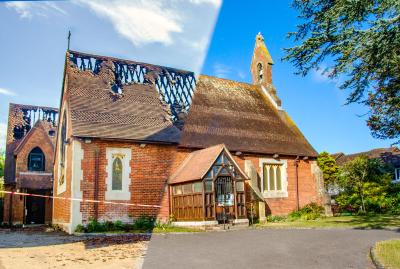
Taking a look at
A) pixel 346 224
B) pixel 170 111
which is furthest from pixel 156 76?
pixel 346 224

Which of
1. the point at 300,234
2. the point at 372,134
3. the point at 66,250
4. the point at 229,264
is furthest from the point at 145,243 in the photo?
the point at 372,134

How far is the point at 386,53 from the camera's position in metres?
11.5

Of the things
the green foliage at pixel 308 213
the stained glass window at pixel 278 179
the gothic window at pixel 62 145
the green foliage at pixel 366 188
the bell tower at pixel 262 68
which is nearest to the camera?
the gothic window at pixel 62 145

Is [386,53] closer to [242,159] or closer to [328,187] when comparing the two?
[242,159]

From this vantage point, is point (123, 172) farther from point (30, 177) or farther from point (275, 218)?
point (30, 177)

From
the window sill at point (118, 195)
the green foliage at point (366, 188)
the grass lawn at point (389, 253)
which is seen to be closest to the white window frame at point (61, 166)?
the window sill at point (118, 195)

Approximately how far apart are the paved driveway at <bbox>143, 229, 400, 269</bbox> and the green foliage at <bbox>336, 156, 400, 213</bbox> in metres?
14.0

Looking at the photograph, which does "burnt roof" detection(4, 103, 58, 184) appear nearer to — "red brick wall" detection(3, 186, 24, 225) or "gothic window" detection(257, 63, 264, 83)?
"red brick wall" detection(3, 186, 24, 225)

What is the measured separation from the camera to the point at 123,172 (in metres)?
19.0

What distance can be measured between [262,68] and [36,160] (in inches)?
→ 751

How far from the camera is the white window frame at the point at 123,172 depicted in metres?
18.5

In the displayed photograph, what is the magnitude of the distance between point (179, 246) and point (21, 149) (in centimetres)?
2188

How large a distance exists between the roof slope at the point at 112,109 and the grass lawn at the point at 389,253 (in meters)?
11.9

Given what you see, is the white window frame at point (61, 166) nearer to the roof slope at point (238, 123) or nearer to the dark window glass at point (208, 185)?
the roof slope at point (238, 123)
